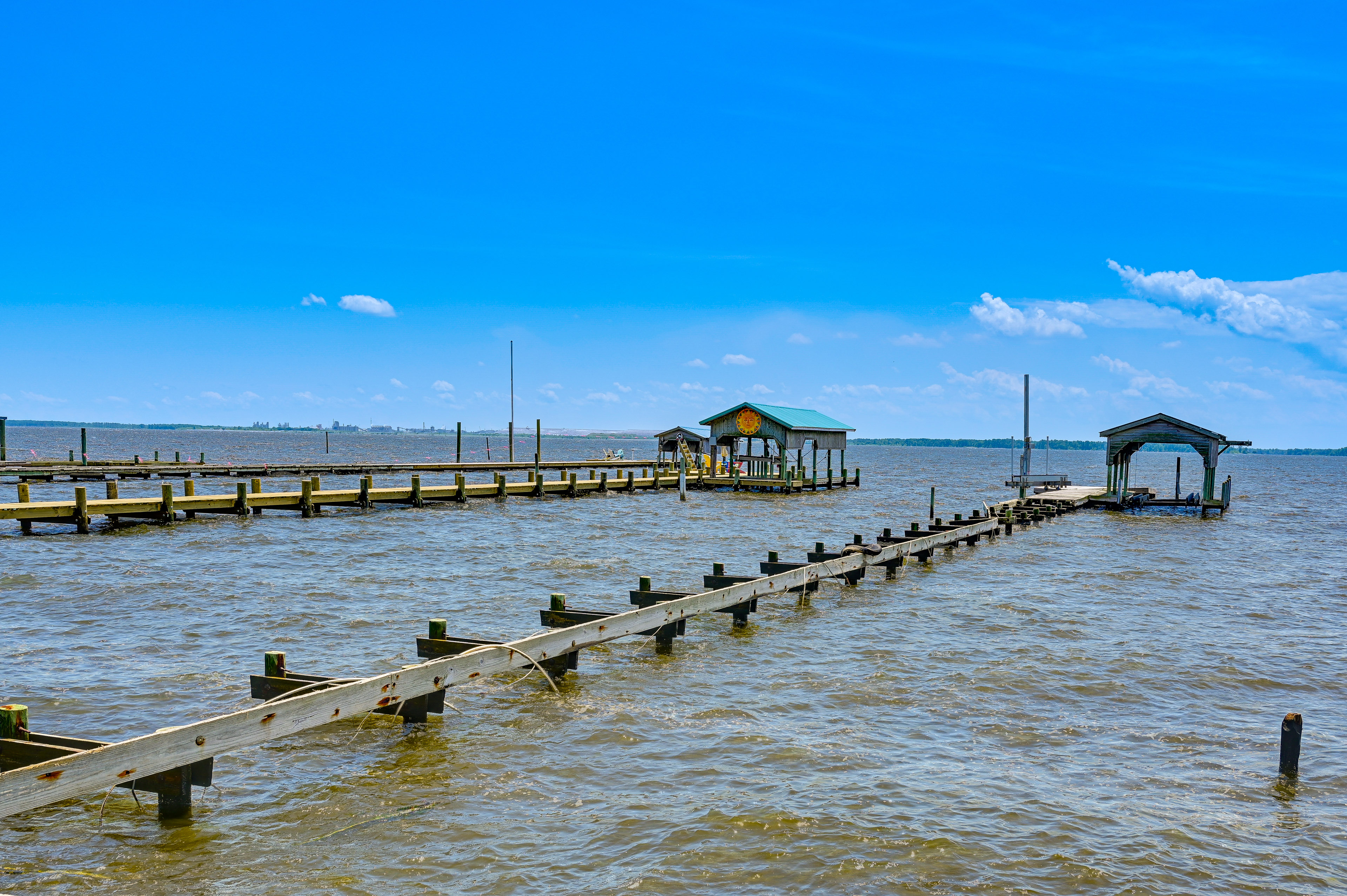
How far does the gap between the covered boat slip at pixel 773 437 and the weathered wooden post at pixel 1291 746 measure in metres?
40.8

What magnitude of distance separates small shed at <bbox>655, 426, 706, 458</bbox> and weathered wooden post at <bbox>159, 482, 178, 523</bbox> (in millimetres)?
30115

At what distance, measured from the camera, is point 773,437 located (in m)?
50.4

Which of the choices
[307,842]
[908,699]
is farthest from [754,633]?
[307,842]

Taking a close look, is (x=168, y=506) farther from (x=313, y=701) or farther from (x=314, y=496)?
(x=313, y=701)

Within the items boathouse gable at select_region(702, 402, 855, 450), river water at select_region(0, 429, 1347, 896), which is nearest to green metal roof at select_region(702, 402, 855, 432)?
boathouse gable at select_region(702, 402, 855, 450)

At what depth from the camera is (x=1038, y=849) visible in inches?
287

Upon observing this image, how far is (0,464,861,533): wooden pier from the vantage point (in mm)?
27719

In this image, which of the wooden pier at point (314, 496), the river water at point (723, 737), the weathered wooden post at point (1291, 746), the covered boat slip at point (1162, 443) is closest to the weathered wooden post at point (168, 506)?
the wooden pier at point (314, 496)

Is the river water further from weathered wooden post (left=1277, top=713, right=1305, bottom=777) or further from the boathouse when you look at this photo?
the boathouse

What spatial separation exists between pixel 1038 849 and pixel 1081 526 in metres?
32.7

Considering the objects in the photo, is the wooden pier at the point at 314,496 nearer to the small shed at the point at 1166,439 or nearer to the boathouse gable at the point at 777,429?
the boathouse gable at the point at 777,429

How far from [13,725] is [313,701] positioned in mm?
2061

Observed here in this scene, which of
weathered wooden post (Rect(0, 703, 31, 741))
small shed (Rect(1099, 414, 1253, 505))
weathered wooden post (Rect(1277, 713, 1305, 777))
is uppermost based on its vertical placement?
small shed (Rect(1099, 414, 1253, 505))

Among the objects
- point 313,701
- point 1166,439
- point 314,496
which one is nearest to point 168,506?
point 314,496
